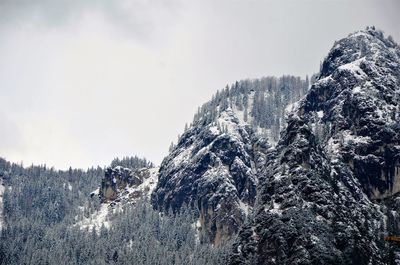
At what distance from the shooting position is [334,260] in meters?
199

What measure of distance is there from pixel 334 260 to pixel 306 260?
352 inches

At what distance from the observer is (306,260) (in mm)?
199000
